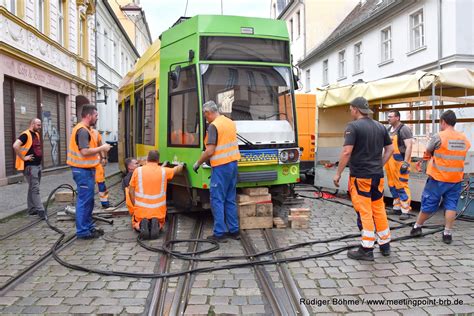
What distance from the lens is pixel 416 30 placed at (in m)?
19.4

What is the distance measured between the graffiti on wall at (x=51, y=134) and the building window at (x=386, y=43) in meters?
15.7

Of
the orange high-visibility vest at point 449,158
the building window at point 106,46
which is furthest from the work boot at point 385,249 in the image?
the building window at point 106,46

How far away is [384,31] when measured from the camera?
22.3m

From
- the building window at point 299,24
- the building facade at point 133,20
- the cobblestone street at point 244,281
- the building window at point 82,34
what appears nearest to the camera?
the cobblestone street at point 244,281

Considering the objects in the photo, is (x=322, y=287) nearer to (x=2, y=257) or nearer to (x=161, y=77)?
(x=2, y=257)

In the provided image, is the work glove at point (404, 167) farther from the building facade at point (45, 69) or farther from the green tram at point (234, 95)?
the building facade at point (45, 69)

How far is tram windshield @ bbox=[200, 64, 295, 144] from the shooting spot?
6.82 meters

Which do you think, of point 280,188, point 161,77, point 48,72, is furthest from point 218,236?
point 48,72

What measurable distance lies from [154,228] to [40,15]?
1276 centimetres

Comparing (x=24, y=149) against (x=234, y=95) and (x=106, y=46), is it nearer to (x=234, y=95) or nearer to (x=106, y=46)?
(x=234, y=95)

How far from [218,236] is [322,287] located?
208 cm

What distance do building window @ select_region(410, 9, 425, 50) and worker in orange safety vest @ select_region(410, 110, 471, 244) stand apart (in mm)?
14453

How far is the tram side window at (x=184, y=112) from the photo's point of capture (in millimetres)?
6816

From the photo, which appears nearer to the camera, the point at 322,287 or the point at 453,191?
the point at 322,287
